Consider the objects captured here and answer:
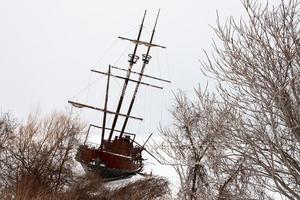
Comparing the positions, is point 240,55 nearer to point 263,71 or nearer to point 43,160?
point 263,71

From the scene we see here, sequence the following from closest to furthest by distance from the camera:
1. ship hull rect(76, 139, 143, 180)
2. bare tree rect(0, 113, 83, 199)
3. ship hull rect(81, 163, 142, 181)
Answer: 1. bare tree rect(0, 113, 83, 199)
2. ship hull rect(81, 163, 142, 181)
3. ship hull rect(76, 139, 143, 180)

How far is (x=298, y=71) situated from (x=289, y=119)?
2.17 ft

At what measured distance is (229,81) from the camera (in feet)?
20.9

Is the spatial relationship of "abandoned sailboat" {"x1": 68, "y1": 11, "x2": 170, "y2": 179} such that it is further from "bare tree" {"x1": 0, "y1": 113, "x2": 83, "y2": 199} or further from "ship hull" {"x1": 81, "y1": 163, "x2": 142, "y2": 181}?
"bare tree" {"x1": 0, "y1": 113, "x2": 83, "y2": 199}

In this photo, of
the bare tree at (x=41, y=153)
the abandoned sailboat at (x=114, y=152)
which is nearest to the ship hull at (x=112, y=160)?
the abandoned sailboat at (x=114, y=152)

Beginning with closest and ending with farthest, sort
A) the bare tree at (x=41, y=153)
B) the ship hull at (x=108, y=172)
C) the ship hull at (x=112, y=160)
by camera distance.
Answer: the bare tree at (x=41, y=153) < the ship hull at (x=108, y=172) < the ship hull at (x=112, y=160)

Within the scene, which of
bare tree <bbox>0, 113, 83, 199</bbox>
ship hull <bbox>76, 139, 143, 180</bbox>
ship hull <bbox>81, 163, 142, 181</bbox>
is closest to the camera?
bare tree <bbox>0, 113, 83, 199</bbox>

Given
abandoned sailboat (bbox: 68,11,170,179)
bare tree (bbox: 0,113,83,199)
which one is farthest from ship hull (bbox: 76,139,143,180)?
bare tree (bbox: 0,113,83,199)

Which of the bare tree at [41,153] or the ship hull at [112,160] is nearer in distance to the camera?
the bare tree at [41,153]

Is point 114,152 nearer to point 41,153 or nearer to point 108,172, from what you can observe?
point 108,172

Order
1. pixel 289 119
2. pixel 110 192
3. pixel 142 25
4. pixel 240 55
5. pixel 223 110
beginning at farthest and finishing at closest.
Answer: pixel 142 25
pixel 110 192
pixel 223 110
pixel 240 55
pixel 289 119

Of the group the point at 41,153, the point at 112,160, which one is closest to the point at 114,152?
the point at 112,160

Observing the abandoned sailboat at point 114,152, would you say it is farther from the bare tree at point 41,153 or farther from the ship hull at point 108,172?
the bare tree at point 41,153

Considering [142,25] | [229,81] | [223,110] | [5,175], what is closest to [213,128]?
[223,110]
